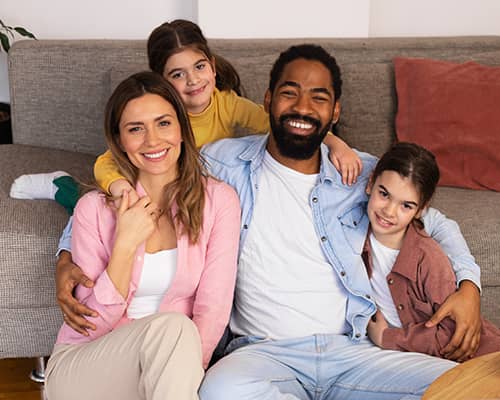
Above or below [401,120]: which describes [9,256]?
below

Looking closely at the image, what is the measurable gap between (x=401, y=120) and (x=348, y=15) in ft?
2.26

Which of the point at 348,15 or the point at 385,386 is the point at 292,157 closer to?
the point at 385,386

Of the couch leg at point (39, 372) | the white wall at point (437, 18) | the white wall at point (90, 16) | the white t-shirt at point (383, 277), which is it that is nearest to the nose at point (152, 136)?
the white t-shirt at point (383, 277)

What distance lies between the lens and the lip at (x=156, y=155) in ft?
6.04

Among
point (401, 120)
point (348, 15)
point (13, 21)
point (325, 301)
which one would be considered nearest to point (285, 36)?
point (348, 15)

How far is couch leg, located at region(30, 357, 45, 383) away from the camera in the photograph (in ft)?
7.66

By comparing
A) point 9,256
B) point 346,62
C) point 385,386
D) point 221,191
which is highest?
point 346,62

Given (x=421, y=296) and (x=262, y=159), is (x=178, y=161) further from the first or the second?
(x=421, y=296)

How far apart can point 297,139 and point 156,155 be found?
33 centimetres

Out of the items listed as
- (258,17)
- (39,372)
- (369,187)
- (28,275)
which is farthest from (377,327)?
(258,17)

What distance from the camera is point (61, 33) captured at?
339 centimetres

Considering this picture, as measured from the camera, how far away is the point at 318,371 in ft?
5.99

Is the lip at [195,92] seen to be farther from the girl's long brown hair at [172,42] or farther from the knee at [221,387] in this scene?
the knee at [221,387]

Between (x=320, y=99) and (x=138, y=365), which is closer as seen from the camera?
(x=138, y=365)
